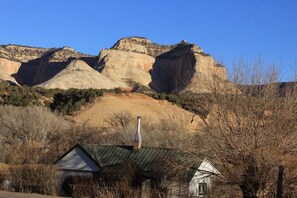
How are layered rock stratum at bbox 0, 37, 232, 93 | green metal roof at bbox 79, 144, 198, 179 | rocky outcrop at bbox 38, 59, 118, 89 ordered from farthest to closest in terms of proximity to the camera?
layered rock stratum at bbox 0, 37, 232, 93
rocky outcrop at bbox 38, 59, 118, 89
green metal roof at bbox 79, 144, 198, 179

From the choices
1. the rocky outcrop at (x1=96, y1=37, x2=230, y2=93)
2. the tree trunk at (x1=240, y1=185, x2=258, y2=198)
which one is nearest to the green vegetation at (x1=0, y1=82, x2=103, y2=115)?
the rocky outcrop at (x1=96, y1=37, x2=230, y2=93)

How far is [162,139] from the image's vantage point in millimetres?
45219

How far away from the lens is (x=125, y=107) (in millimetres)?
76062

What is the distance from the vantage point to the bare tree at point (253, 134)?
16.0 metres

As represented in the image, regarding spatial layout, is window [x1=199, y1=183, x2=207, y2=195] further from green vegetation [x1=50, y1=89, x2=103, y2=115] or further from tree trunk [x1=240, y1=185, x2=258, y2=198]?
green vegetation [x1=50, y1=89, x2=103, y2=115]

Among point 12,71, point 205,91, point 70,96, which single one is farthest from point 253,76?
point 12,71

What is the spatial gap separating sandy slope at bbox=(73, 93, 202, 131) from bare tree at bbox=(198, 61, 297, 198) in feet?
169

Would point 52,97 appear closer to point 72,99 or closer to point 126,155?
point 72,99

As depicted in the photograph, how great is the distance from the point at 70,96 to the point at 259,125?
223 ft

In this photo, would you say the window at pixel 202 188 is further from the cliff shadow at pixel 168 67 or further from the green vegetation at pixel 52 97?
the cliff shadow at pixel 168 67

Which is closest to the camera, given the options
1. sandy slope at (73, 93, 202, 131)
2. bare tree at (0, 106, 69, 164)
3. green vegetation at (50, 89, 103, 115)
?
bare tree at (0, 106, 69, 164)

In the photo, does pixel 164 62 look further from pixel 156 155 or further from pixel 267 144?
pixel 267 144

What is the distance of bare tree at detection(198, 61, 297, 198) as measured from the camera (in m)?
16.0

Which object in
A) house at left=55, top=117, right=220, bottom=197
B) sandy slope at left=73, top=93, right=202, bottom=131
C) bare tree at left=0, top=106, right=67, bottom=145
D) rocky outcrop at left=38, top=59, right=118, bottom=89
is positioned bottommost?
house at left=55, top=117, right=220, bottom=197
